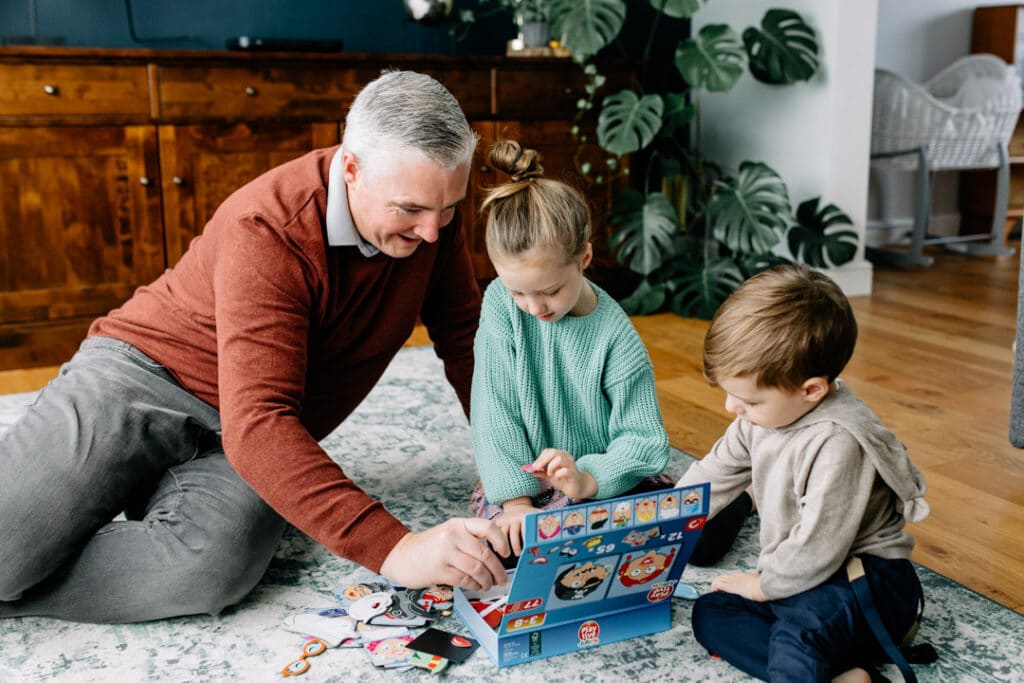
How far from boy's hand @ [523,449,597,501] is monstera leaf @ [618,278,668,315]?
219 cm

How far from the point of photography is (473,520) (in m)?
1.30

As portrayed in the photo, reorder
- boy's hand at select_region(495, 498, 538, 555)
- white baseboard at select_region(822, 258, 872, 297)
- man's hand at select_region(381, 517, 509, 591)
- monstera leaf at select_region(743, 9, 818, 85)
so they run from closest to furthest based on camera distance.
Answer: man's hand at select_region(381, 517, 509, 591) → boy's hand at select_region(495, 498, 538, 555) → monstera leaf at select_region(743, 9, 818, 85) → white baseboard at select_region(822, 258, 872, 297)

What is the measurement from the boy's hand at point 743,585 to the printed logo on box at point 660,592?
67 mm

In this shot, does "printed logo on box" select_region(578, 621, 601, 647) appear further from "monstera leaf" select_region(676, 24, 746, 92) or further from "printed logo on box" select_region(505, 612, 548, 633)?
"monstera leaf" select_region(676, 24, 746, 92)

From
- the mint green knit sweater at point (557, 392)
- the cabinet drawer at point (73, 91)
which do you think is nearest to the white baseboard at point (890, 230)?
the cabinet drawer at point (73, 91)

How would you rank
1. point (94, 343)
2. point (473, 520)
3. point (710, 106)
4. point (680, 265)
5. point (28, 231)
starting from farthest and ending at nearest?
point (710, 106) → point (680, 265) → point (28, 231) → point (94, 343) → point (473, 520)

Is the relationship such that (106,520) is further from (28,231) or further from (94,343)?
(28,231)

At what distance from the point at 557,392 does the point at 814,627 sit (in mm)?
514

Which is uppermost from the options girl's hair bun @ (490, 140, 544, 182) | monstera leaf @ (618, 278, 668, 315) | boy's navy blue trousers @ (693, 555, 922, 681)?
girl's hair bun @ (490, 140, 544, 182)

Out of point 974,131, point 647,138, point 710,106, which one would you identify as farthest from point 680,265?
point 974,131

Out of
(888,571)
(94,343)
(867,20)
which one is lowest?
(888,571)

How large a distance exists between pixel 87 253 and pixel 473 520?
2189 millimetres

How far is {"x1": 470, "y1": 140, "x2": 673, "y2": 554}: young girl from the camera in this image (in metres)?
1.52

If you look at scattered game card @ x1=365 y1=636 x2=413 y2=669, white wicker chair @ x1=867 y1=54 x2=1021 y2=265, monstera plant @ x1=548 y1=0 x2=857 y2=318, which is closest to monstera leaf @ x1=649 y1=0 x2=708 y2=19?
monstera plant @ x1=548 y1=0 x2=857 y2=318
